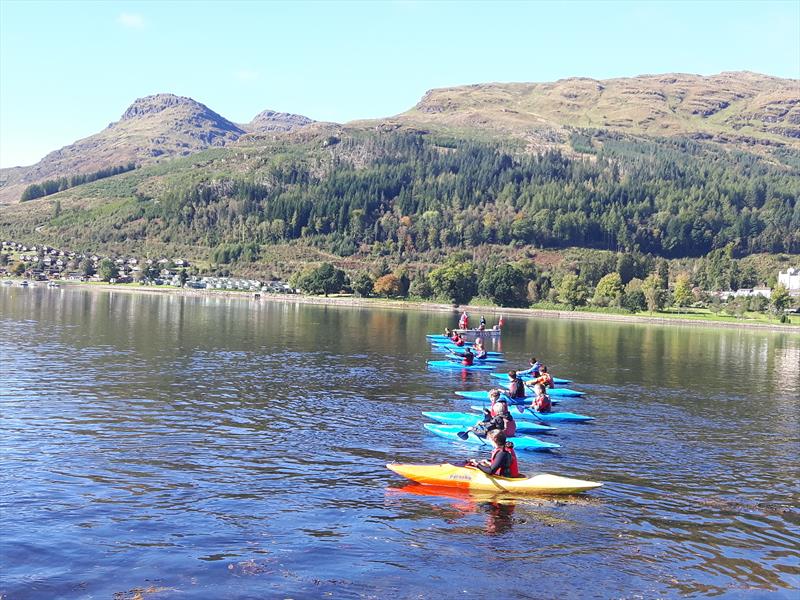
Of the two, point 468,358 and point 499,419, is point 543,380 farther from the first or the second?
point 468,358

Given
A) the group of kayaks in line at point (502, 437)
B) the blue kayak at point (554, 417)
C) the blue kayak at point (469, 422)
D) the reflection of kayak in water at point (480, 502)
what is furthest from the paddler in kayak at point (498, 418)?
the blue kayak at point (554, 417)

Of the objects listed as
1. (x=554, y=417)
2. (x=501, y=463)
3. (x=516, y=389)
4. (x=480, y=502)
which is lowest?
(x=480, y=502)

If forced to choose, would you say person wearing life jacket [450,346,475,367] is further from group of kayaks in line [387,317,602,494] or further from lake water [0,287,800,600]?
group of kayaks in line [387,317,602,494]

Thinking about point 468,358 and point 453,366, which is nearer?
point 453,366

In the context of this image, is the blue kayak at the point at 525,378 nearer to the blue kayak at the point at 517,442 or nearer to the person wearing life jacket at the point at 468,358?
the person wearing life jacket at the point at 468,358

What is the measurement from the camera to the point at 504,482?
2878 cm

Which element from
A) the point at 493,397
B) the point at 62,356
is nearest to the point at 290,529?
the point at 493,397

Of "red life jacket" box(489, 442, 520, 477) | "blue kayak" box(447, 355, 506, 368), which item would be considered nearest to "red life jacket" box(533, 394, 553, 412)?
"red life jacket" box(489, 442, 520, 477)

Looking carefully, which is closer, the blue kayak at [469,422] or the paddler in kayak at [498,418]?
the paddler in kayak at [498,418]

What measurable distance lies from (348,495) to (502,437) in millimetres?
6425

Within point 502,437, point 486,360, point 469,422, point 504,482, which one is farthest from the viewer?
point 486,360

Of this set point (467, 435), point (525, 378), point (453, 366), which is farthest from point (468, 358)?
point (467, 435)

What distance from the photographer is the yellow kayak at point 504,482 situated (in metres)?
28.7

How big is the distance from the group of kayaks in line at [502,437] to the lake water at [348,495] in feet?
2.05
